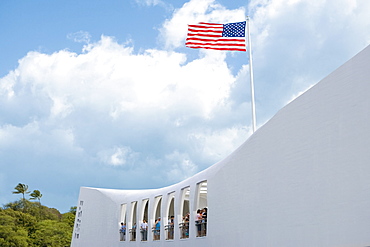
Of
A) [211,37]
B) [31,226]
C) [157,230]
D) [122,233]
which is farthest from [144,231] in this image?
[31,226]

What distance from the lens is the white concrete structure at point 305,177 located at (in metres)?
9.35

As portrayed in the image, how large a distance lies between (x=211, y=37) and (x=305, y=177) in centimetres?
881

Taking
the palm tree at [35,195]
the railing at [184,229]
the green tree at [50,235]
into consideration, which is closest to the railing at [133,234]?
the railing at [184,229]

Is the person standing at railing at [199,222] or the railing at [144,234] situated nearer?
the person standing at railing at [199,222]

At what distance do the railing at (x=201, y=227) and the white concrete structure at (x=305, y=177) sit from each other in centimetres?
23

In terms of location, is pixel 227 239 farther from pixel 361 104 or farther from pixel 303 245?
pixel 361 104

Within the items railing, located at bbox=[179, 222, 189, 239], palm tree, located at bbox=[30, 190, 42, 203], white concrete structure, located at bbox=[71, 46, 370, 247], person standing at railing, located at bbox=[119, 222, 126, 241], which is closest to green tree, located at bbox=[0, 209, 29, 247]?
palm tree, located at bbox=[30, 190, 42, 203]

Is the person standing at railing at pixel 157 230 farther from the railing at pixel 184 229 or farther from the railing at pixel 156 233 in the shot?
the railing at pixel 184 229

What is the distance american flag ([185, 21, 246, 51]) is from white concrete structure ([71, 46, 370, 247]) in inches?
204

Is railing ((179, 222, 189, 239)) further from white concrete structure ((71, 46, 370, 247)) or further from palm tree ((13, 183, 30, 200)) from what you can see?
palm tree ((13, 183, 30, 200))

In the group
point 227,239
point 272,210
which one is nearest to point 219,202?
point 227,239

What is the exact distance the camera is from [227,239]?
1385 centimetres

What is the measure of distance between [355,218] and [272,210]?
2874 millimetres

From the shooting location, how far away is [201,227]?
1592 centimetres
